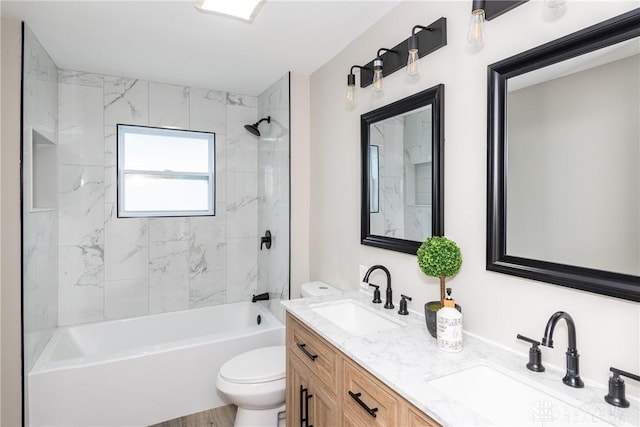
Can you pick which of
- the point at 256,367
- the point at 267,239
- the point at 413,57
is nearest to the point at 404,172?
the point at 413,57

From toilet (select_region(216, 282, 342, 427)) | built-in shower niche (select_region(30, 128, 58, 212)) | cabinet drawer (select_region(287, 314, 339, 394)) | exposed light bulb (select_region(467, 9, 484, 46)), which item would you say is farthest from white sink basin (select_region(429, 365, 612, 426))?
built-in shower niche (select_region(30, 128, 58, 212))

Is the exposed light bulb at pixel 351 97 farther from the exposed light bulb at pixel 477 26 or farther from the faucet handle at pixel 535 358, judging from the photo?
the faucet handle at pixel 535 358

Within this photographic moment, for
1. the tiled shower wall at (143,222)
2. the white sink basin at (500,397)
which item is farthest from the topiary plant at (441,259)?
the tiled shower wall at (143,222)

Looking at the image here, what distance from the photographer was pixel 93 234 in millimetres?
2869

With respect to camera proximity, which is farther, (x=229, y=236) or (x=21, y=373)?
(x=229, y=236)

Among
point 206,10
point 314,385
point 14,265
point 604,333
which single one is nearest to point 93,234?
point 14,265

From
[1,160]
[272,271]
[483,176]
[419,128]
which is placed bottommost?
[272,271]

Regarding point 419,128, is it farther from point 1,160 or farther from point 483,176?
point 1,160

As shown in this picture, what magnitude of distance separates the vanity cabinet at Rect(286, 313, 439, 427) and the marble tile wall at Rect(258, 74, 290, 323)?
107 cm

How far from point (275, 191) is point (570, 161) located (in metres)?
2.27

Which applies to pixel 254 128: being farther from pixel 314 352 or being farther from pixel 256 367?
pixel 314 352

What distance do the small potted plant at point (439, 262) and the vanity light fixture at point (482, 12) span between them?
2.47 ft

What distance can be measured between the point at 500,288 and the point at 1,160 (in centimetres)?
248

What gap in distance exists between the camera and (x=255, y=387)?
6.59 feet
